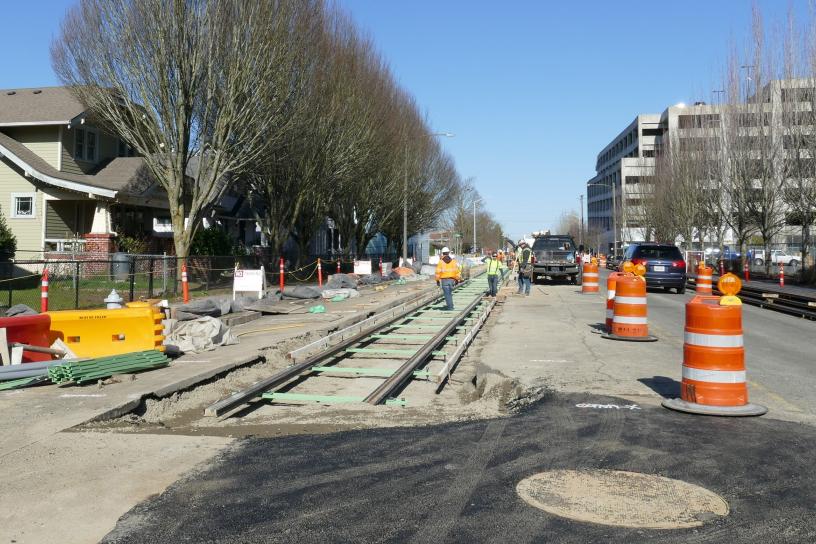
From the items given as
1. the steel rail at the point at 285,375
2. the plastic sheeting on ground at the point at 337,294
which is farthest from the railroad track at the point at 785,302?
the plastic sheeting on ground at the point at 337,294

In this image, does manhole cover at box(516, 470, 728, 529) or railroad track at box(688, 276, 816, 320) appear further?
railroad track at box(688, 276, 816, 320)

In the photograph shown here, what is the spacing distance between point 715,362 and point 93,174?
2792 centimetres

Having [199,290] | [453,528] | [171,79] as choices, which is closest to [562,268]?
[199,290]

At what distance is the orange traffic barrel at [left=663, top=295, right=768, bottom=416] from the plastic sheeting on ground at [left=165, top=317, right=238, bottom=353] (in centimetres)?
764

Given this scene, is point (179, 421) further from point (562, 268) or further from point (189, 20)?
point (562, 268)

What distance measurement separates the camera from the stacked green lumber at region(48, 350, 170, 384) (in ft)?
28.9

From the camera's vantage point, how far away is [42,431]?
6.58 m

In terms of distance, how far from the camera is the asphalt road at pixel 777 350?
8.59m

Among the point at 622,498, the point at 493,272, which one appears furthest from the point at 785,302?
the point at 622,498

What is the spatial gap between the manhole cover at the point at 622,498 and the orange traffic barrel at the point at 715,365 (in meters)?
2.49

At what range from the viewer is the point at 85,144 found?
29906 mm

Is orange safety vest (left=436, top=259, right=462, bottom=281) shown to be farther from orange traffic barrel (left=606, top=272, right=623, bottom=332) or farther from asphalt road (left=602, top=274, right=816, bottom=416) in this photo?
asphalt road (left=602, top=274, right=816, bottom=416)

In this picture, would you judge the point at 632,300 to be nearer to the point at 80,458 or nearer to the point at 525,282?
the point at 80,458

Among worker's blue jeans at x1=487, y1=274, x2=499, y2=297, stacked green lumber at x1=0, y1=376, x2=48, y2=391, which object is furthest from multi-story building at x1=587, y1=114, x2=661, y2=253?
stacked green lumber at x1=0, y1=376, x2=48, y2=391
